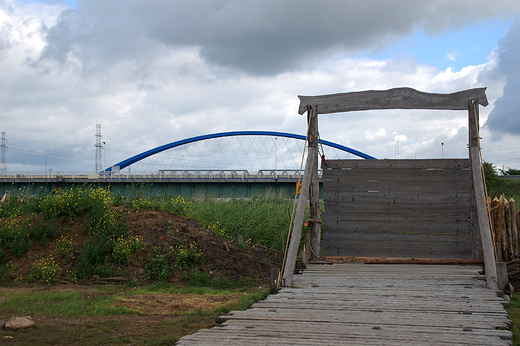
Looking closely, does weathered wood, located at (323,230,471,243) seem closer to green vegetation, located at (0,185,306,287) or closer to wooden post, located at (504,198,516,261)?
wooden post, located at (504,198,516,261)

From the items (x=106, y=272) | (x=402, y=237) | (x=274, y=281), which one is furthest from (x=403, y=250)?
(x=106, y=272)

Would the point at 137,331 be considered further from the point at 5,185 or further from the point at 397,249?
the point at 5,185

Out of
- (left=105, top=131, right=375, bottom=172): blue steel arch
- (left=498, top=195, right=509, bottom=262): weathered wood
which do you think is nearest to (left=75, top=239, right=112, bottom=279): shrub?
(left=498, top=195, right=509, bottom=262): weathered wood

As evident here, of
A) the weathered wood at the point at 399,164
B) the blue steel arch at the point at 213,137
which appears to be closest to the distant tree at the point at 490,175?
the blue steel arch at the point at 213,137

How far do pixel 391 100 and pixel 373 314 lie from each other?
499 centimetres

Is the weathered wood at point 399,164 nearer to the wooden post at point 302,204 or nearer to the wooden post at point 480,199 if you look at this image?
the wooden post at point 302,204

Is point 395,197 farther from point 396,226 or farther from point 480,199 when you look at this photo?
point 480,199

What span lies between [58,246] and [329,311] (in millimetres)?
7233

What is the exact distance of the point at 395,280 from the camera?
5918 millimetres

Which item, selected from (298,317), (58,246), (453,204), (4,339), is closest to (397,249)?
(453,204)

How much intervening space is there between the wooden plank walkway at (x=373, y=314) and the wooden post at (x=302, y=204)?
0.27 metres

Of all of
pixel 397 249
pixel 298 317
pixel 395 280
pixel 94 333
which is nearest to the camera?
pixel 298 317

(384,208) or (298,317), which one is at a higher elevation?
(384,208)

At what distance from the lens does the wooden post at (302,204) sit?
5792 mm
